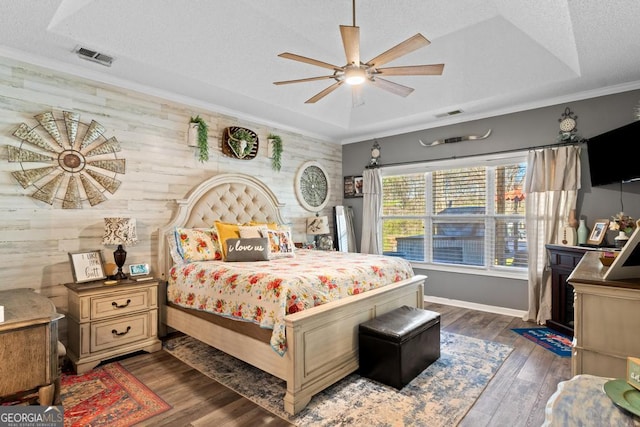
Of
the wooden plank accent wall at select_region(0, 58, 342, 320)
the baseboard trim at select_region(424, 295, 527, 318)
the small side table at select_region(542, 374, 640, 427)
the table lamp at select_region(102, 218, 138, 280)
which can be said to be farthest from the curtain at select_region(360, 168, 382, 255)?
the small side table at select_region(542, 374, 640, 427)

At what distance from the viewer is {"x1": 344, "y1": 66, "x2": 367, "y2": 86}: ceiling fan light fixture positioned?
94.3 inches

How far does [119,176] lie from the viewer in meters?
3.44

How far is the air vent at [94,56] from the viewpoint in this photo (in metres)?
2.90

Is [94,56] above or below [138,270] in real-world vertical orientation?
above

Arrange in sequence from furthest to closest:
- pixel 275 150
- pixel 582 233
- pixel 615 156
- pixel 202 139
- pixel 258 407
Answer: pixel 275 150 → pixel 202 139 → pixel 582 233 → pixel 615 156 → pixel 258 407

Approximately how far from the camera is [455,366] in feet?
9.52

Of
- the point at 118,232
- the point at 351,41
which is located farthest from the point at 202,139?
the point at 351,41

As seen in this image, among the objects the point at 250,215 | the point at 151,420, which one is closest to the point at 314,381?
the point at 151,420

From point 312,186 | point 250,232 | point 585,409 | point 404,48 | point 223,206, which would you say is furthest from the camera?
point 312,186

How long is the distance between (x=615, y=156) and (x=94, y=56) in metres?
5.08

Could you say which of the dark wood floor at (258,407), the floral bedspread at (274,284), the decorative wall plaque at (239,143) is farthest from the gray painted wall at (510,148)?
the decorative wall plaque at (239,143)

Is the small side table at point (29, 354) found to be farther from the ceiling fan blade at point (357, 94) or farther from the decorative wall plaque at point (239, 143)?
the decorative wall plaque at point (239, 143)

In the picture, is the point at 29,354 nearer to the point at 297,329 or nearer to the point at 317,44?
the point at 297,329

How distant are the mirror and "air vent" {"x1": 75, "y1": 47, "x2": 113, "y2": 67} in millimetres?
3843
